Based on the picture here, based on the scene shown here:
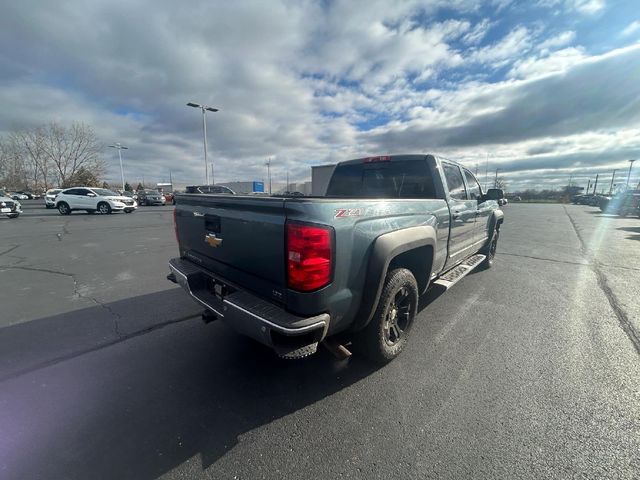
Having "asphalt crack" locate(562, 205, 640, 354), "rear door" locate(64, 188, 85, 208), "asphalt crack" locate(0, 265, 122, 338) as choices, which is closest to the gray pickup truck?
"asphalt crack" locate(0, 265, 122, 338)

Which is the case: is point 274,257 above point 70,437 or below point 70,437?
above

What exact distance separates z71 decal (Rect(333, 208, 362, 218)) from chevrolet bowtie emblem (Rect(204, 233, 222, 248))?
126cm

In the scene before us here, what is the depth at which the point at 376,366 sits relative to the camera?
2855 millimetres

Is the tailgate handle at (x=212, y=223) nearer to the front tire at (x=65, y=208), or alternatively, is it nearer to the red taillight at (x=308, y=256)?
the red taillight at (x=308, y=256)

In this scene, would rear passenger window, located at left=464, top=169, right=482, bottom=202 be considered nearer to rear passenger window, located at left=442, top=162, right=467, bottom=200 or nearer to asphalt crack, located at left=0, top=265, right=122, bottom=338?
rear passenger window, located at left=442, top=162, right=467, bottom=200

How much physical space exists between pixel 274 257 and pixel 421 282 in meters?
1.93

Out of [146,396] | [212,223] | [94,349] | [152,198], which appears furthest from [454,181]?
[152,198]

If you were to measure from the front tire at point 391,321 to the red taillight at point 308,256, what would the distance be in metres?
0.86

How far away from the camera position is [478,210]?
503 cm

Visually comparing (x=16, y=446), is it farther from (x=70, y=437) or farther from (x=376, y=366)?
(x=376, y=366)

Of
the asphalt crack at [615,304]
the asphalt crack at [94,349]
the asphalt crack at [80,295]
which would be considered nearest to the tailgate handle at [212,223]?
the asphalt crack at [94,349]

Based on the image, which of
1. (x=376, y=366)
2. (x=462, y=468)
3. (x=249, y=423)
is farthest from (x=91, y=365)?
(x=462, y=468)

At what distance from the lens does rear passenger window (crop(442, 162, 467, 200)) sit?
4.04m

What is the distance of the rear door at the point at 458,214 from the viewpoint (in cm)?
395
